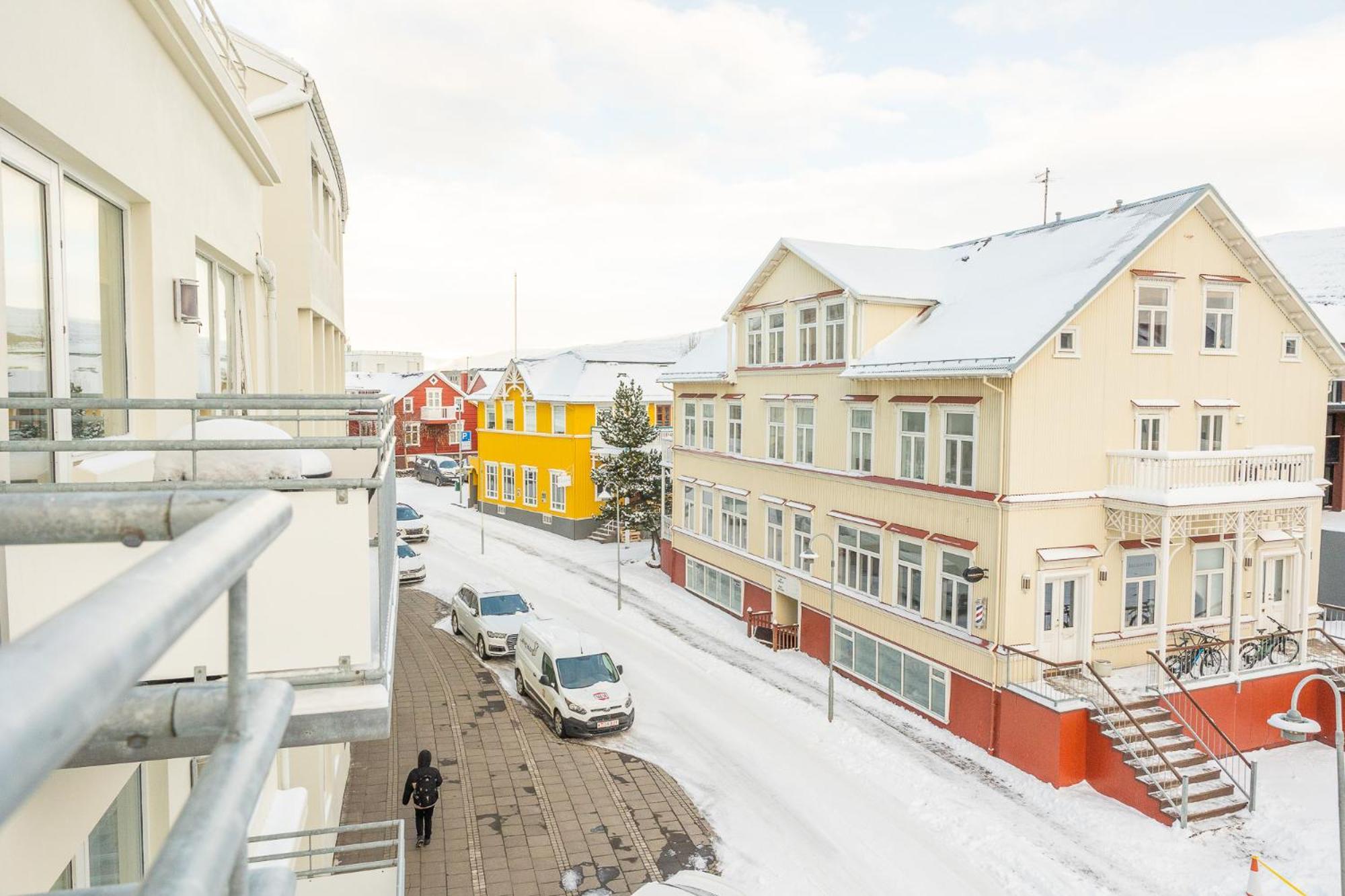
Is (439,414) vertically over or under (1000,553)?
over

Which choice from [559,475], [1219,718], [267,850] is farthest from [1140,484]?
[559,475]

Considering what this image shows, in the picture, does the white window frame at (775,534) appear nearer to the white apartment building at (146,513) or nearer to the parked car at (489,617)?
the parked car at (489,617)

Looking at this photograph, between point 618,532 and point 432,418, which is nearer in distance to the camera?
point 618,532

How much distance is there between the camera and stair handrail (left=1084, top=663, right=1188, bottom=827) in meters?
16.0

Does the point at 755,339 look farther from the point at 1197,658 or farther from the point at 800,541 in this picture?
the point at 1197,658

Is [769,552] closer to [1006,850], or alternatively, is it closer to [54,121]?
[1006,850]

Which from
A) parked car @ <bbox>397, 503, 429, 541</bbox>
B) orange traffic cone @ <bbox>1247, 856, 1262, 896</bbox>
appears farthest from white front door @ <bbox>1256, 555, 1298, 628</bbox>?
parked car @ <bbox>397, 503, 429, 541</bbox>

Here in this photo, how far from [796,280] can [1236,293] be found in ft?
37.6

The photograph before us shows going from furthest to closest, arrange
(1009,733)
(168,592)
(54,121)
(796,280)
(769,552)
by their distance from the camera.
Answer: (769,552) → (796,280) → (1009,733) → (54,121) → (168,592)

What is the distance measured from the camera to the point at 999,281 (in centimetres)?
2305

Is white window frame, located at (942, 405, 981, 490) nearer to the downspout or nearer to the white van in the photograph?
the downspout

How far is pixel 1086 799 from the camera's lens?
17281 millimetres

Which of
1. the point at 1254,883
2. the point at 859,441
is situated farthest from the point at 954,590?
the point at 1254,883

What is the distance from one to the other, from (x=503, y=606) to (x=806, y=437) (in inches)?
425
